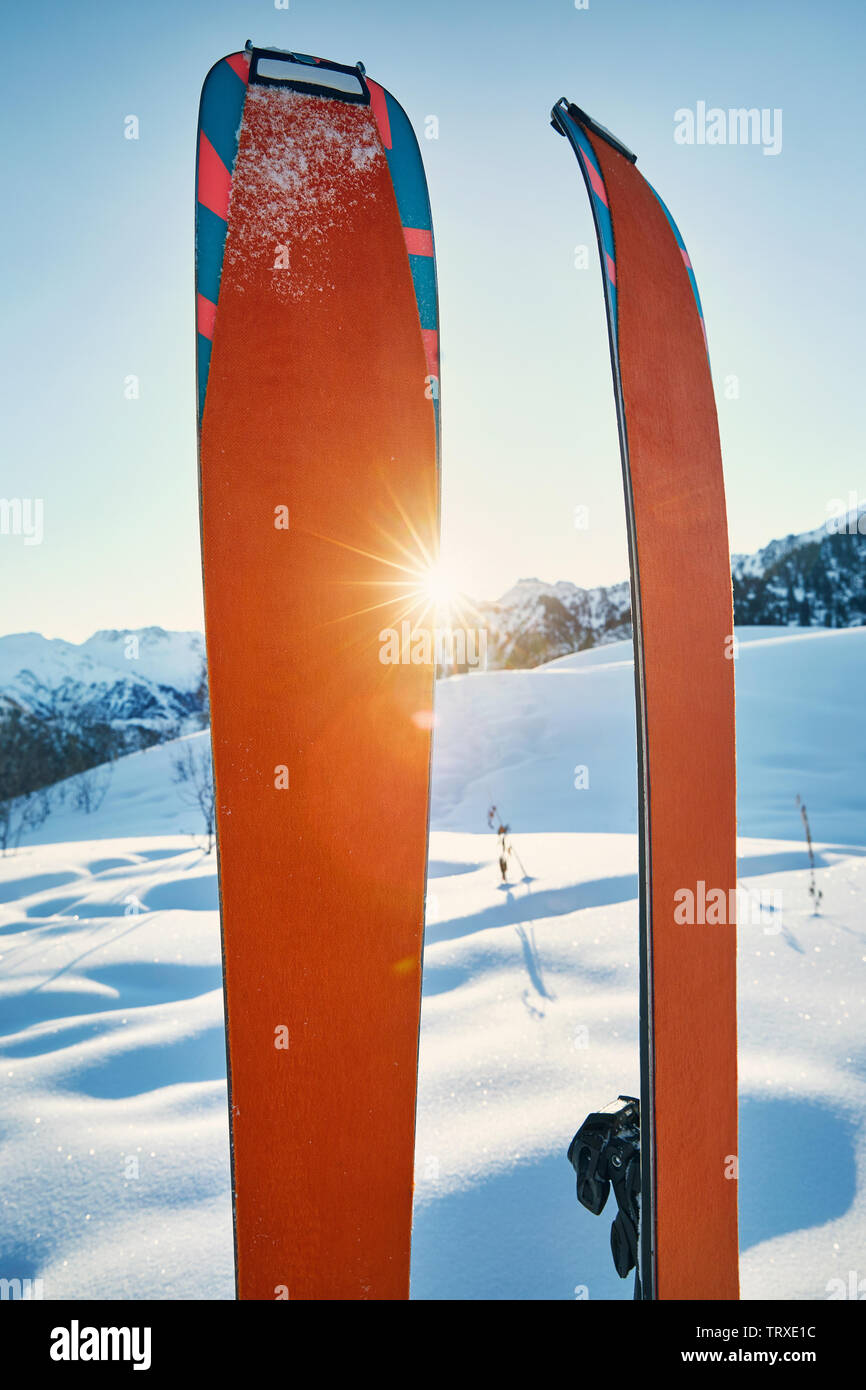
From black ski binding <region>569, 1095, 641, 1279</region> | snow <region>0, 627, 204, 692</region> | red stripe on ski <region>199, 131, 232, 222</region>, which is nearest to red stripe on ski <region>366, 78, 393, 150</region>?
red stripe on ski <region>199, 131, 232, 222</region>

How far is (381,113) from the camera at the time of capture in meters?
1.58

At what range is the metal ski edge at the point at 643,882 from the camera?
1.35 metres

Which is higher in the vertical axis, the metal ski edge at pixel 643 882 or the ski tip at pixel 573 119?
the ski tip at pixel 573 119

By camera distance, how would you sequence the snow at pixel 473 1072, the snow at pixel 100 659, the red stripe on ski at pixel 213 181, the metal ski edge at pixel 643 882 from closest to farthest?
the metal ski edge at pixel 643 882 → the red stripe on ski at pixel 213 181 → the snow at pixel 473 1072 → the snow at pixel 100 659

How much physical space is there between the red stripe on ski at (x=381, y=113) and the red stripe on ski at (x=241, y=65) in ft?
0.92

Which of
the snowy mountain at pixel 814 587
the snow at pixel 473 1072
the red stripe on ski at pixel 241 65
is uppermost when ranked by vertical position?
the snowy mountain at pixel 814 587

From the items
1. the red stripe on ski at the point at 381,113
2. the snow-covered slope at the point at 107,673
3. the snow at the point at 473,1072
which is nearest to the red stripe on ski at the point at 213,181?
the red stripe on ski at the point at 381,113

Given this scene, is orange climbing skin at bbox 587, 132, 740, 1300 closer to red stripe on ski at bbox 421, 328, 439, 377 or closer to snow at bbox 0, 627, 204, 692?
red stripe on ski at bbox 421, 328, 439, 377

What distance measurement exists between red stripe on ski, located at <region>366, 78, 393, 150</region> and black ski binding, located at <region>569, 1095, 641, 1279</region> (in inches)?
90.0

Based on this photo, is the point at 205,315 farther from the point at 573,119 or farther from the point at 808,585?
the point at 808,585

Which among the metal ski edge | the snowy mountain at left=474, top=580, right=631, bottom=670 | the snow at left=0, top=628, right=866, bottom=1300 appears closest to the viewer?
the metal ski edge

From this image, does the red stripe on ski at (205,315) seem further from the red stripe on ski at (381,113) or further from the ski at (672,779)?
the ski at (672,779)

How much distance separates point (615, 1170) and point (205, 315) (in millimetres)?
2043

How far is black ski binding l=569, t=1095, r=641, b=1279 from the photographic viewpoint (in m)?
1.38
